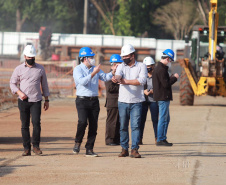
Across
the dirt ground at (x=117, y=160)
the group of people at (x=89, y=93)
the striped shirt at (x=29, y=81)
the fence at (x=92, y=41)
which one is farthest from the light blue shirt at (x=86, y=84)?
the fence at (x=92, y=41)

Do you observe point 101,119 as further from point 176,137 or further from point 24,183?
point 24,183

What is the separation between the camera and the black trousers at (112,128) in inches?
540

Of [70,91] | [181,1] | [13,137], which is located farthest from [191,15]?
[13,137]

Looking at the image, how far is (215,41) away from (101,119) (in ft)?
20.7

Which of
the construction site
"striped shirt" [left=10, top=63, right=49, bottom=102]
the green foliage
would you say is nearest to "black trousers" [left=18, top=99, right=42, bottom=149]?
"striped shirt" [left=10, top=63, right=49, bottom=102]

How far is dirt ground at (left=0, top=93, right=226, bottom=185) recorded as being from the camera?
9516 mm

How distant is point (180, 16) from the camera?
69438mm

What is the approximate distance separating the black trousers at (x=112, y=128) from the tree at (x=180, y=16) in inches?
2149

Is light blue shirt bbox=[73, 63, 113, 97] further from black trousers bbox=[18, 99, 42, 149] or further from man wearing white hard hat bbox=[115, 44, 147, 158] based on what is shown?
black trousers bbox=[18, 99, 42, 149]

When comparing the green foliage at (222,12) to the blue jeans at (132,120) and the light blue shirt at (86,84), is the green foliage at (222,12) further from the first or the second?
the blue jeans at (132,120)

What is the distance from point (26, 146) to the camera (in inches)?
467

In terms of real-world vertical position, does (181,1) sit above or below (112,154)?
above

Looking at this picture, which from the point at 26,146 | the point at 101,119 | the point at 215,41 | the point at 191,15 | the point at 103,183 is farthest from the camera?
the point at 191,15

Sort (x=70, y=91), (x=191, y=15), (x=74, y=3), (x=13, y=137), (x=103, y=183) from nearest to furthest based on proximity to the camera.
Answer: (x=103, y=183) < (x=13, y=137) < (x=70, y=91) < (x=191, y=15) < (x=74, y=3)
